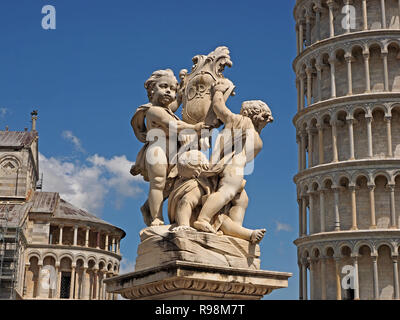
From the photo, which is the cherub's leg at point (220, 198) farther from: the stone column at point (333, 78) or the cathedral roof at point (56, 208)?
the cathedral roof at point (56, 208)

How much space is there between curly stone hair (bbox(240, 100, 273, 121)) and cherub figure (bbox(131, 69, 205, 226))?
1.78 feet

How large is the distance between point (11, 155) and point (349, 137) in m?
46.1

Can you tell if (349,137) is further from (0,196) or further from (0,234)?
(0,196)

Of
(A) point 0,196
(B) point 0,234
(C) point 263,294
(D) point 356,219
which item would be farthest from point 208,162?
(A) point 0,196

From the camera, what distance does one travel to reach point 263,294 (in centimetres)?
758

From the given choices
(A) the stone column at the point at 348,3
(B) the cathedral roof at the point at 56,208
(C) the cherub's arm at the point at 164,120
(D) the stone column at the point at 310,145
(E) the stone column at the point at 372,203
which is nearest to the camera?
(C) the cherub's arm at the point at 164,120

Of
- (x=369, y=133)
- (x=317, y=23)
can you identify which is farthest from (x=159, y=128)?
(x=317, y=23)

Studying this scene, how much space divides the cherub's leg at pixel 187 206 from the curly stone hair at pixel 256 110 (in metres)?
1.10

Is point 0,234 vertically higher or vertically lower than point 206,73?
higher

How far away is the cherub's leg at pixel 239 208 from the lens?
776cm

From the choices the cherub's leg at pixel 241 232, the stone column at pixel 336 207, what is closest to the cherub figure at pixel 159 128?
the cherub's leg at pixel 241 232

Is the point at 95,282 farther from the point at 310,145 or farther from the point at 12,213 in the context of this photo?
the point at 310,145
